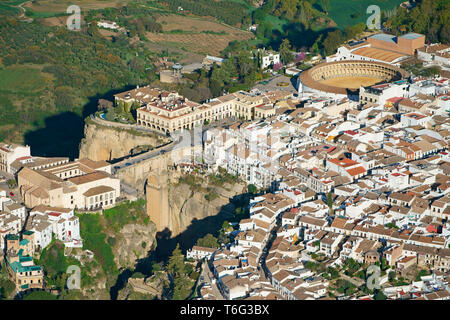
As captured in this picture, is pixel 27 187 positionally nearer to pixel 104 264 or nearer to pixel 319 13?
pixel 104 264

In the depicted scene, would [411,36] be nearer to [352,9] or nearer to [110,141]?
[352,9]

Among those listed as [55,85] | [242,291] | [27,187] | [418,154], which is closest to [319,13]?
[55,85]

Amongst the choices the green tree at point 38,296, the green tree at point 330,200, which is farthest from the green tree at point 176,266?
the green tree at point 330,200

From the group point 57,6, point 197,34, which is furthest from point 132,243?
point 57,6

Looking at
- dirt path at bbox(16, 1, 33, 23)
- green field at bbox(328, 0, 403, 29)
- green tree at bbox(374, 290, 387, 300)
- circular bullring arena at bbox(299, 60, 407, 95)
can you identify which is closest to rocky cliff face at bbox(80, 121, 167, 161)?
circular bullring arena at bbox(299, 60, 407, 95)

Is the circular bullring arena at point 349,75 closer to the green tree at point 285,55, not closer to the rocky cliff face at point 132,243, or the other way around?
the green tree at point 285,55

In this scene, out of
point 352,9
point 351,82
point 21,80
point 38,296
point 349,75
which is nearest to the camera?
point 38,296
